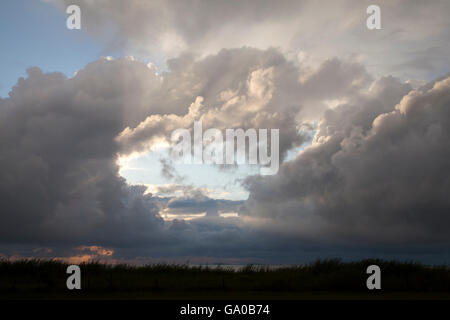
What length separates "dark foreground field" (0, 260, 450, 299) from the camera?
1688 inches

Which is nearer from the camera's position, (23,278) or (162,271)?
(23,278)

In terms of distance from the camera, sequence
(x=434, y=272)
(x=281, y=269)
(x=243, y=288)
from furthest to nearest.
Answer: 1. (x=281, y=269)
2. (x=434, y=272)
3. (x=243, y=288)

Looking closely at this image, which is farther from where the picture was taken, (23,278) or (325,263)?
(325,263)

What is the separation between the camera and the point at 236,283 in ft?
184

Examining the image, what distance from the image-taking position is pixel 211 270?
2908 inches

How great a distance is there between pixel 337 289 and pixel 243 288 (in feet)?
38.7

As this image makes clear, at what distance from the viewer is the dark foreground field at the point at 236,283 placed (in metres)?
42.9

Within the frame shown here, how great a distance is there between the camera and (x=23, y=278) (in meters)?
61.1
